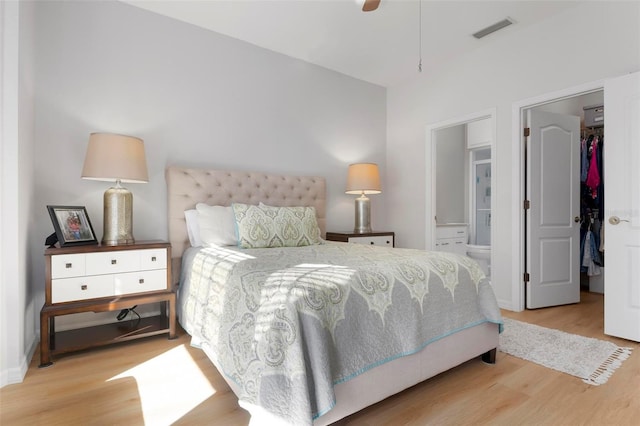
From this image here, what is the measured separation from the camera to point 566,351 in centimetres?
231

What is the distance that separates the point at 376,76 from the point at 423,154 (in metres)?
1.19

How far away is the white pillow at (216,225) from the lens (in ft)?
9.07

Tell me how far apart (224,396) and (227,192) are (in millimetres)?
1909

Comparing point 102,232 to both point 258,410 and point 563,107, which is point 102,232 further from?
point 563,107

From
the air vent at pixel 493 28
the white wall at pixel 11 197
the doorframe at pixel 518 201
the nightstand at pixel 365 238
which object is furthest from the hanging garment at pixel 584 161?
the white wall at pixel 11 197

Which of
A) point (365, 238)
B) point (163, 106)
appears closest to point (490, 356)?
point (365, 238)

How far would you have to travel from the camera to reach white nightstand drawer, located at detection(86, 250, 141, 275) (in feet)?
7.38

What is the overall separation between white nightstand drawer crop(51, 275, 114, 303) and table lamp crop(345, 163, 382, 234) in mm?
2584

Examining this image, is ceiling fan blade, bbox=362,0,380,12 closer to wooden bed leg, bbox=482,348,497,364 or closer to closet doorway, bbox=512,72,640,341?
closet doorway, bbox=512,72,640,341

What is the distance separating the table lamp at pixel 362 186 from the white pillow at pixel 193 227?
6.03ft

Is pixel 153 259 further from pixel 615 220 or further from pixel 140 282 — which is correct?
pixel 615 220

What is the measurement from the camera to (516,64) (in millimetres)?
3283

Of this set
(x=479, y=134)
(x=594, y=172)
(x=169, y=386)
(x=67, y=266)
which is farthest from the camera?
(x=479, y=134)

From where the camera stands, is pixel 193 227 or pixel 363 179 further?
pixel 363 179
